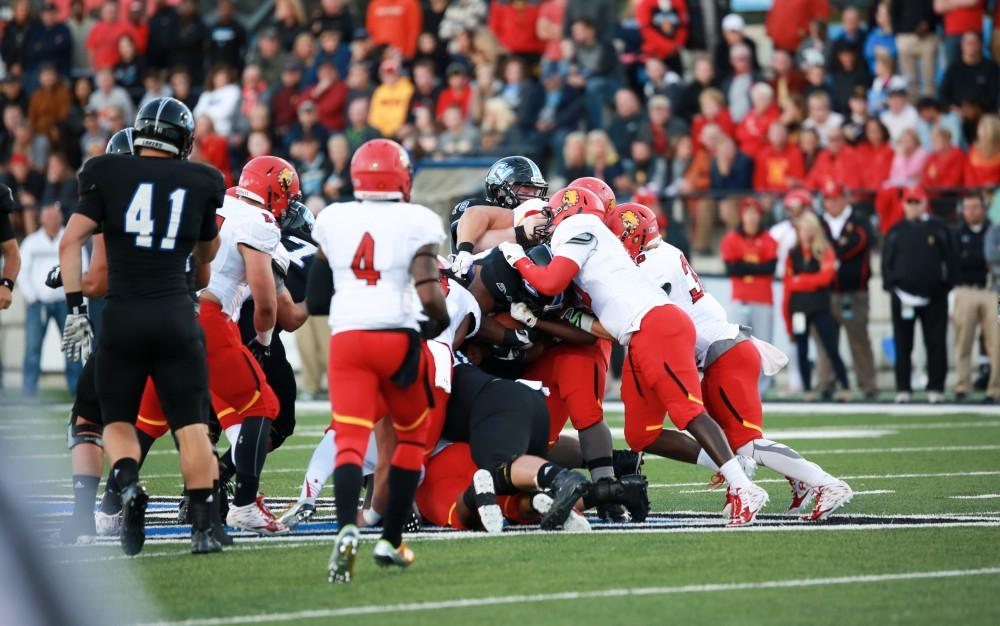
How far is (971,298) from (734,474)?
350 inches

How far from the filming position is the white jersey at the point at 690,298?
26.0 feet

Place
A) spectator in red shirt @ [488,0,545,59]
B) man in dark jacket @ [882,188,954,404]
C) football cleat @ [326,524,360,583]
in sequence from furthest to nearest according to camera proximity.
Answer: spectator in red shirt @ [488,0,545,59] → man in dark jacket @ [882,188,954,404] → football cleat @ [326,524,360,583]

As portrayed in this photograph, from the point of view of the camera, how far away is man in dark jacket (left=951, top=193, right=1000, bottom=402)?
1501 centimetres

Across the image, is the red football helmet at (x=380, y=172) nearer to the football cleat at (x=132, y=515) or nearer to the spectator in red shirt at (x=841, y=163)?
the football cleat at (x=132, y=515)

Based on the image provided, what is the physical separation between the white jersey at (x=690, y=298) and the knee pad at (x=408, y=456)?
252cm

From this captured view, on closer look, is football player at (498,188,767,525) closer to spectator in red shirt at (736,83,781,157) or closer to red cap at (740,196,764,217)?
red cap at (740,196,764,217)

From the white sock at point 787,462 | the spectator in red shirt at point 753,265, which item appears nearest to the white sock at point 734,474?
the white sock at point 787,462

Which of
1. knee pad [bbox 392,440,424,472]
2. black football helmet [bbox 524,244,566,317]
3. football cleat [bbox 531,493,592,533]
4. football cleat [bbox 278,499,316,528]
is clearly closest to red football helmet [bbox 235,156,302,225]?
black football helmet [bbox 524,244,566,317]

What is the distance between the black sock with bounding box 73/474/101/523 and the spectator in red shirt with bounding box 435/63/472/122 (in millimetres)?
12262

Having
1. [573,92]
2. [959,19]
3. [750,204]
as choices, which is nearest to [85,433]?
[750,204]

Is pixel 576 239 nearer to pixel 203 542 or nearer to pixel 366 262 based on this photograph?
pixel 366 262

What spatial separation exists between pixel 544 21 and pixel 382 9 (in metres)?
2.38

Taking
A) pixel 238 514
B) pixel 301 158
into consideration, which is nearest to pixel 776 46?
pixel 301 158

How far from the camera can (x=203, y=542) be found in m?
6.18
